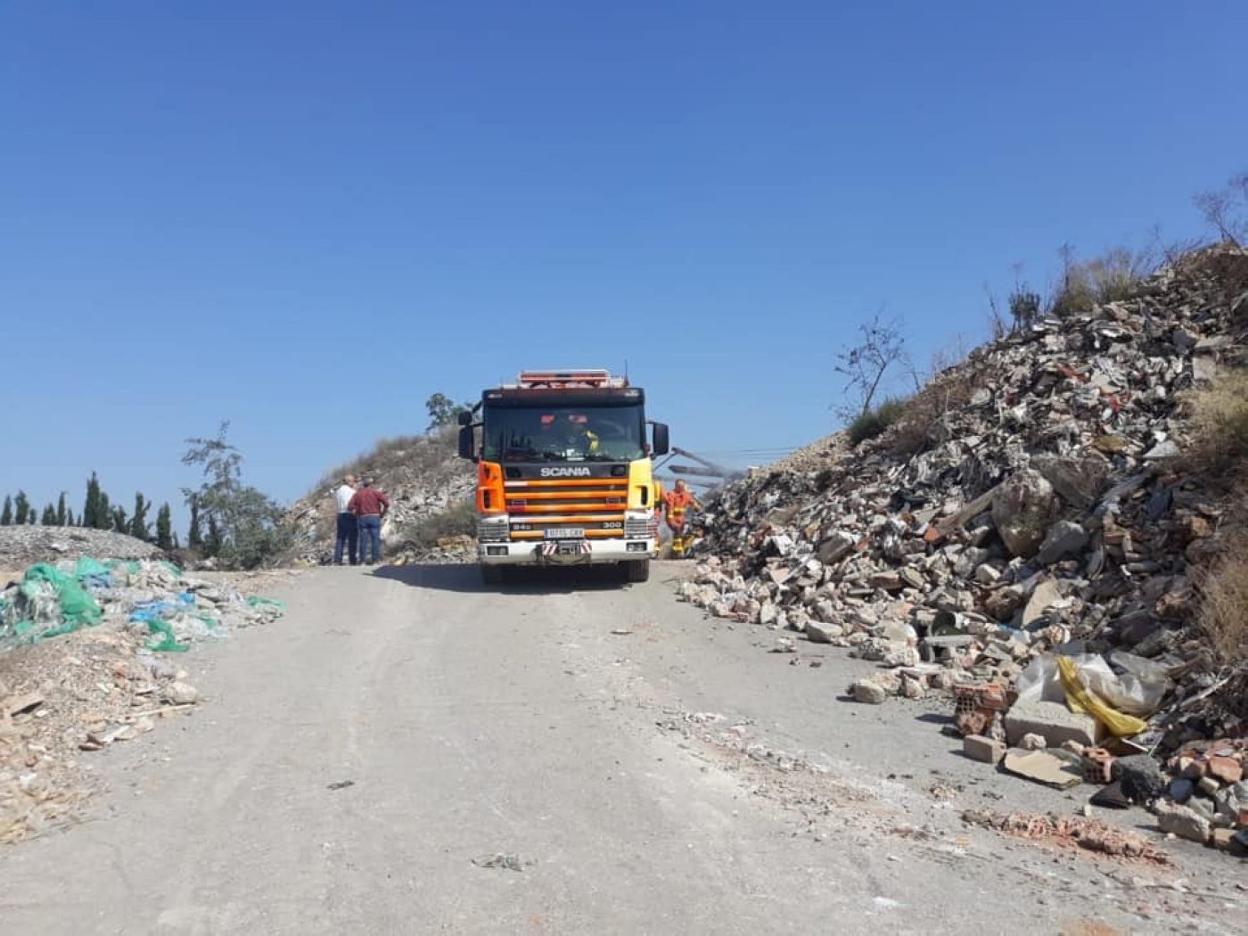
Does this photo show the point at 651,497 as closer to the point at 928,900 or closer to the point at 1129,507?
the point at 1129,507

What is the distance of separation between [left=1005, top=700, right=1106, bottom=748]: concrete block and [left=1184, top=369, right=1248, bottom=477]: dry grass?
4.01 metres

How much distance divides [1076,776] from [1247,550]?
9.65 ft

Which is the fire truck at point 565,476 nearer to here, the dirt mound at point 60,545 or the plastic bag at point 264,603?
the plastic bag at point 264,603

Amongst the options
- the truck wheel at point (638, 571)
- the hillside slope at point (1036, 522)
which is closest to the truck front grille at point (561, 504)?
the truck wheel at point (638, 571)

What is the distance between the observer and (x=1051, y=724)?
6.66 meters

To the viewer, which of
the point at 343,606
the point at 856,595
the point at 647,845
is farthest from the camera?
the point at 343,606

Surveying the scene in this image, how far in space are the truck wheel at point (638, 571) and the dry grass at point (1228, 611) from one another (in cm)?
853

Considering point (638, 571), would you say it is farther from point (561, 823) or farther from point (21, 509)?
point (21, 509)

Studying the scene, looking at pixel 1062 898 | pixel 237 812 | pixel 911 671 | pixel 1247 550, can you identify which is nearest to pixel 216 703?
pixel 237 812

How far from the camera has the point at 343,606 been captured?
1353 centimetres

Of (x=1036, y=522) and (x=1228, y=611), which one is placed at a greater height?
(x=1036, y=522)

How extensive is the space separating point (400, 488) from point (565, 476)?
85.5 feet

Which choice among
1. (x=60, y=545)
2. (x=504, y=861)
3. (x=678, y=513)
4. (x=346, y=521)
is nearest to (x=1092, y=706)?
(x=504, y=861)

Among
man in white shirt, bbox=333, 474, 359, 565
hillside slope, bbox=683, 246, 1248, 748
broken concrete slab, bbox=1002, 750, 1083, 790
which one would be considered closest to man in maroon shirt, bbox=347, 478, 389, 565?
man in white shirt, bbox=333, 474, 359, 565
